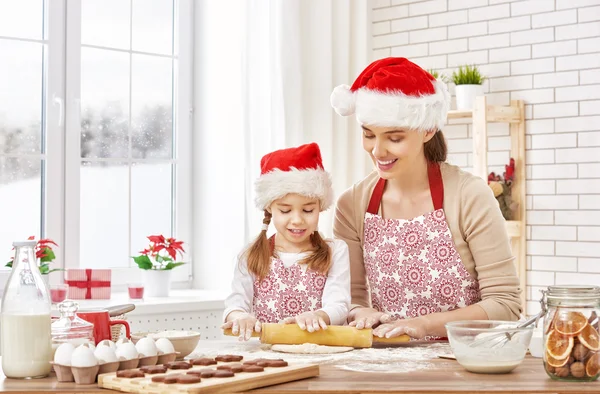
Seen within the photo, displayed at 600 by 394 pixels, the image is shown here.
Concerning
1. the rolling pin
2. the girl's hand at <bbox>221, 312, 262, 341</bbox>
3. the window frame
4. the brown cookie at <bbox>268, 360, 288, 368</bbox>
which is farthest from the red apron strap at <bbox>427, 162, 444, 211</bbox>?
the window frame

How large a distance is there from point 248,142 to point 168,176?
53 cm

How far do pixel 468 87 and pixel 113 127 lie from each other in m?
1.83

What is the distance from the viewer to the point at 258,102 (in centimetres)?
456

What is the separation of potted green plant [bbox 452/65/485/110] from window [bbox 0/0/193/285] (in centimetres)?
144

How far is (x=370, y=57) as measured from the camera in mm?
5219

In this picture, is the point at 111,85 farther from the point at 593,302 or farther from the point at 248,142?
the point at 593,302

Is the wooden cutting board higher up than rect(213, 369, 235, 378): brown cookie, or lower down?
lower down

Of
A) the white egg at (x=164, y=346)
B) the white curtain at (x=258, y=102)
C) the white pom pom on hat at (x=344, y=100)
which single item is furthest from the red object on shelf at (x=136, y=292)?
the white egg at (x=164, y=346)

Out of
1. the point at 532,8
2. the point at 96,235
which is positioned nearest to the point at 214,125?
the point at 96,235

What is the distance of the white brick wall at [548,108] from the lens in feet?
14.5

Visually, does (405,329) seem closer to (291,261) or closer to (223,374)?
(291,261)

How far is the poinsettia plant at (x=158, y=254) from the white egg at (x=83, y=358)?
2367 millimetres

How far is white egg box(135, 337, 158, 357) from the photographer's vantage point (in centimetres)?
197

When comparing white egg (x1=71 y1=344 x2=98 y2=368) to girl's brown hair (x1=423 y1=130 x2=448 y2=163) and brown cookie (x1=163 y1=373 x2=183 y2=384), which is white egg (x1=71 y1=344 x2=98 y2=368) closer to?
brown cookie (x1=163 y1=373 x2=183 y2=384)
